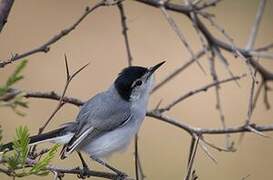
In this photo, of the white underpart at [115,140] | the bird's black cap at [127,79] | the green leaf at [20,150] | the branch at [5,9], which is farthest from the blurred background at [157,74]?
the green leaf at [20,150]

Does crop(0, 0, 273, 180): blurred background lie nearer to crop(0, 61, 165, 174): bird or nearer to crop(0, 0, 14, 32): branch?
crop(0, 61, 165, 174): bird

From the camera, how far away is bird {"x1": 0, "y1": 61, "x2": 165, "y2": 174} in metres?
2.78

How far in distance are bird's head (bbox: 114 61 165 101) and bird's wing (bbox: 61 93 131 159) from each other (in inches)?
2.3

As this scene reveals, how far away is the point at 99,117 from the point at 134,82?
253 millimetres

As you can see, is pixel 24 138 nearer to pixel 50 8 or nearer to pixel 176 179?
pixel 176 179

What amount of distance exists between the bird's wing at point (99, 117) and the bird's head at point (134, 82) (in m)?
0.06

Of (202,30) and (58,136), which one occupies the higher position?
(202,30)

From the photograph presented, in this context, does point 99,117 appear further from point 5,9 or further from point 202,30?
point 5,9

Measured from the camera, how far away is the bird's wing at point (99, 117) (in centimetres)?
280

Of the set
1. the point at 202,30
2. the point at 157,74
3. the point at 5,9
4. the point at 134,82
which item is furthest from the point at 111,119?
the point at 157,74

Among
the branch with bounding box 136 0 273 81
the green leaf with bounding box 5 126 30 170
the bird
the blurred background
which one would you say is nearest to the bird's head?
the bird

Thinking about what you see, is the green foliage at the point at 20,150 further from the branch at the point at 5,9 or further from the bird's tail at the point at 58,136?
the bird's tail at the point at 58,136

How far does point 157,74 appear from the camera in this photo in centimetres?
727

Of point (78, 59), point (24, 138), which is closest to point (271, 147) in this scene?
point (78, 59)
